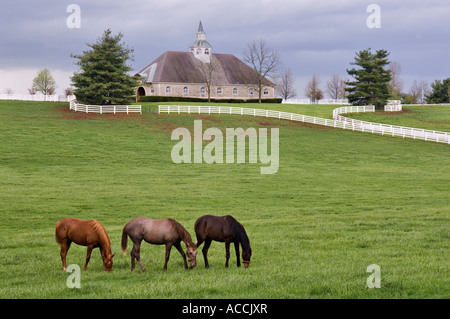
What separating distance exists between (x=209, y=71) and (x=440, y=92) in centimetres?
5153

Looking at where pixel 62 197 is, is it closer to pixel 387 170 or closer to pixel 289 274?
pixel 289 274

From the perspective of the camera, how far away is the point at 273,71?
106 m

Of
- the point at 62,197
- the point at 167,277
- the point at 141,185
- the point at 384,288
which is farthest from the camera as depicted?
the point at 141,185

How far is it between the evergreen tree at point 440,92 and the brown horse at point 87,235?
118 meters

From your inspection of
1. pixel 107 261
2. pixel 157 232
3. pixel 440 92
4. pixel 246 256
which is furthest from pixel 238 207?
pixel 440 92

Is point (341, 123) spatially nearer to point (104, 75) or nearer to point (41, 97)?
point (104, 75)

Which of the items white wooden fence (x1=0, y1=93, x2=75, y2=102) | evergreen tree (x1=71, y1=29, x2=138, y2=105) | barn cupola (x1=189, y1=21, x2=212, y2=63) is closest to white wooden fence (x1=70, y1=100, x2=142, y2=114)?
evergreen tree (x1=71, y1=29, x2=138, y2=105)

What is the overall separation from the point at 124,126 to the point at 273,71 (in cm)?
5758

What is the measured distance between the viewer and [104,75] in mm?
66500

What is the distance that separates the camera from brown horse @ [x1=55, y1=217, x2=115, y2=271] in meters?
9.63

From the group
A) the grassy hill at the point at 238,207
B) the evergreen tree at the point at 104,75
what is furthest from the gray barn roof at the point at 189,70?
the grassy hill at the point at 238,207

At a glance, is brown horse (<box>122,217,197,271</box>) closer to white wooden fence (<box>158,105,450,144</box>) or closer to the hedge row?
white wooden fence (<box>158,105,450,144</box>)

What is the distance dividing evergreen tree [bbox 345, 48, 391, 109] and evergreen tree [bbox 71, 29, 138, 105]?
36.2 meters

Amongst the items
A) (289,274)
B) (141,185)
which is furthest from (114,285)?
(141,185)
